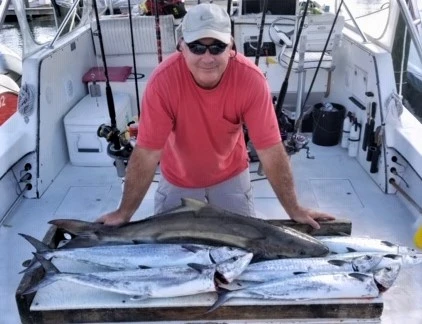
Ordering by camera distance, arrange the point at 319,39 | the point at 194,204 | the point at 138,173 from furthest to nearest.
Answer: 1. the point at 319,39
2. the point at 138,173
3. the point at 194,204

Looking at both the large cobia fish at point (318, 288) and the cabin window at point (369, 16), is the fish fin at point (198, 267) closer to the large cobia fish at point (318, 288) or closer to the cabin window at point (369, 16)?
the large cobia fish at point (318, 288)

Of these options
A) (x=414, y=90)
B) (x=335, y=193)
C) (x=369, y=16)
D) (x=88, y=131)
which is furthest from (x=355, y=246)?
(x=414, y=90)

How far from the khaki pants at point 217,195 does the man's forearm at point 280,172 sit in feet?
1.26

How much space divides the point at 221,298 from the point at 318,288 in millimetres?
380

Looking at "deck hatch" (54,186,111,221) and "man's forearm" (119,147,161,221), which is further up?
"man's forearm" (119,147,161,221)

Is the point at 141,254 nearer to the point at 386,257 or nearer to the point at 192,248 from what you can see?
the point at 192,248

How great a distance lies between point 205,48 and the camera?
89.5 inches

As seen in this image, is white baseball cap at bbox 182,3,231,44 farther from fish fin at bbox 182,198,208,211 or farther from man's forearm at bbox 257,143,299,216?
fish fin at bbox 182,198,208,211

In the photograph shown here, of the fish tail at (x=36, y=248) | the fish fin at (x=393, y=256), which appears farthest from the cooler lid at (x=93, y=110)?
the fish fin at (x=393, y=256)

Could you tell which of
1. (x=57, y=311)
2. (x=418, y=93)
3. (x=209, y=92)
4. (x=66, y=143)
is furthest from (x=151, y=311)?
(x=418, y=93)

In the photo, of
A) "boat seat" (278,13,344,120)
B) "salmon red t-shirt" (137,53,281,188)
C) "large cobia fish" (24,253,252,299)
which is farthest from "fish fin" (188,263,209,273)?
"boat seat" (278,13,344,120)

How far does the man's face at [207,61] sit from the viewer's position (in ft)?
7.47

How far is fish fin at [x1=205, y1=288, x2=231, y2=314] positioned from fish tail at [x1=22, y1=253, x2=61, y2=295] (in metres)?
0.63

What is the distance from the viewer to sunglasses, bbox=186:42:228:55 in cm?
227
